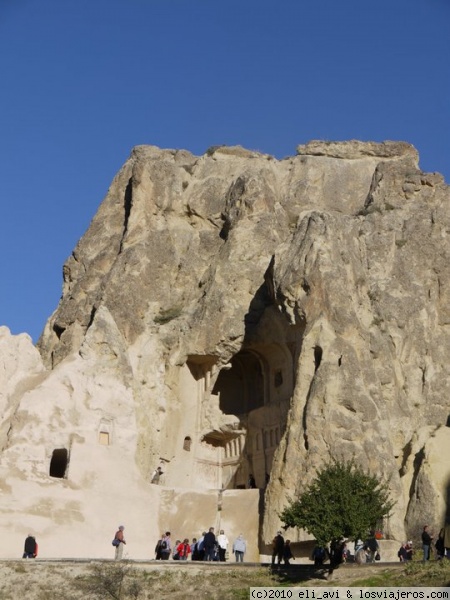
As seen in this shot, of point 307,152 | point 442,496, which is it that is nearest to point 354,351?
point 442,496

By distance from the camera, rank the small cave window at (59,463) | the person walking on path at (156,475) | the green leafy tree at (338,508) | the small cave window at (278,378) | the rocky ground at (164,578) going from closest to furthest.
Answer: the rocky ground at (164,578) → the green leafy tree at (338,508) → the small cave window at (59,463) → the person walking on path at (156,475) → the small cave window at (278,378)

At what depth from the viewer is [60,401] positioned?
130 feet

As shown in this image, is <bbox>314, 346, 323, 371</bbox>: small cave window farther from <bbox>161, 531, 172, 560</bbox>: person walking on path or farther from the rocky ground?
the rocky ground

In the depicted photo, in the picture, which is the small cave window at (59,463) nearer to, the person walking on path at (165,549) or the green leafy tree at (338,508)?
the person walking on path at (165,549)

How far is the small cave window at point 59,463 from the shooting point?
39.0 meters

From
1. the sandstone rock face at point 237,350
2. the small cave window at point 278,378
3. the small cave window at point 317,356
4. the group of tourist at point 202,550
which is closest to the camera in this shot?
the group of tourist at point 202,550

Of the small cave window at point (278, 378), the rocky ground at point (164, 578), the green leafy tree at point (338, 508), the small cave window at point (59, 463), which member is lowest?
the rocky ground at point (164, 578)

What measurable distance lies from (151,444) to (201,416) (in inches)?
146

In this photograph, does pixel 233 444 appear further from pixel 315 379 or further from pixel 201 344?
pixel 315 379

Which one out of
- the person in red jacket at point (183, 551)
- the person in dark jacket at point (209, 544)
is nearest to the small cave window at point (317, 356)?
the person in red jacket at point (183, 551)

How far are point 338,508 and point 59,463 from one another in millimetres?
14798

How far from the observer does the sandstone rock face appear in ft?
125

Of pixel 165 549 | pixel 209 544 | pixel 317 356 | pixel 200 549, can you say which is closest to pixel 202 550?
pixel 200 549

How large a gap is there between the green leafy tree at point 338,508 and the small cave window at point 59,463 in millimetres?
11979
